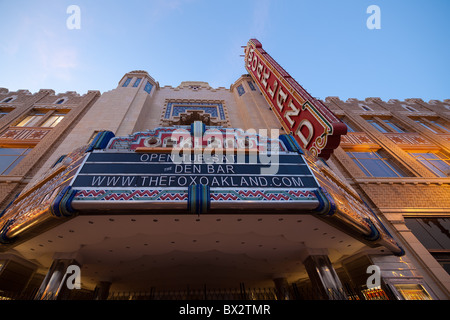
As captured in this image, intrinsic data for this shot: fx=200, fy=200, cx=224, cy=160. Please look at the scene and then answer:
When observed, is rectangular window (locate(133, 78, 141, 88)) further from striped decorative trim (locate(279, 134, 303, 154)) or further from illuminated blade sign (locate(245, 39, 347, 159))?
striped decorative trim (locate(279, 134, 303, 154))

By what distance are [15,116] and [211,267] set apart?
52.4ft

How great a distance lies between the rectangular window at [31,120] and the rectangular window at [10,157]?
266cm

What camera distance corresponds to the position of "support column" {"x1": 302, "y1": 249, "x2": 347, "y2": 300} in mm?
5843

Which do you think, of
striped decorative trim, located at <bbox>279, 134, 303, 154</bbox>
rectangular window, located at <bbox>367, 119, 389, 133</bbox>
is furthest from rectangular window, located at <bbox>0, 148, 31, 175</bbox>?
rectangular window, located at <bbox>367, 119, 389, 133</bbox>

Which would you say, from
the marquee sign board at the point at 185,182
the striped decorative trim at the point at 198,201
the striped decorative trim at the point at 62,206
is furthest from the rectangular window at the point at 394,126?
the striped decorative trim at the point at 62,206

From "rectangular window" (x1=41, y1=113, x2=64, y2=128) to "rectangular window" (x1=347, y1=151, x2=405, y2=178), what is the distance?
64.4 feet

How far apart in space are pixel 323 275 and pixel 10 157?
15.8 m

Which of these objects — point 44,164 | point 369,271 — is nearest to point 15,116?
point 44,164

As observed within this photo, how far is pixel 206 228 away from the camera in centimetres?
598

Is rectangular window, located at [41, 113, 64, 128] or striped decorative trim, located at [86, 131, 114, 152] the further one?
rectangular window, located at [41, 113, 64, 128]

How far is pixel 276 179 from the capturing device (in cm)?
565

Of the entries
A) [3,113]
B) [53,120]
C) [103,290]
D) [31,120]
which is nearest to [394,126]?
[103,290]

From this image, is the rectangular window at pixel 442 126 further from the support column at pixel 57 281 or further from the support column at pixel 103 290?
the support column at pixel 57 281

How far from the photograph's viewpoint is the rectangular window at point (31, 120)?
1321 cm
